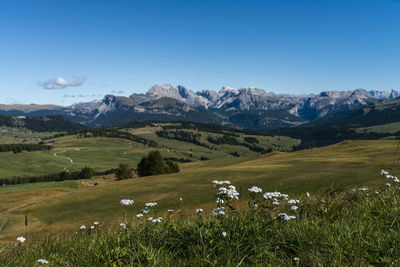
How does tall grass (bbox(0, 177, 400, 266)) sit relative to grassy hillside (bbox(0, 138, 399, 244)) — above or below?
above

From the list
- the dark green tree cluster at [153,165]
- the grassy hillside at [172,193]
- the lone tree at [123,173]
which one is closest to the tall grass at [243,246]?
the grassy hillside at [172,193]

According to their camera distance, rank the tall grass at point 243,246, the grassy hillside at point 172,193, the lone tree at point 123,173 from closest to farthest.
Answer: the tall grass at point 243,246 < the grassy hillside at point 172,193 < the lone tree at point 123,173

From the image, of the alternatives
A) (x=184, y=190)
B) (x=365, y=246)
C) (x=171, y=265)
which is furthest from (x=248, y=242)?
(x=184, y=190)

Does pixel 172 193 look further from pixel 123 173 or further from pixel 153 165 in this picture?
pixel 123 173

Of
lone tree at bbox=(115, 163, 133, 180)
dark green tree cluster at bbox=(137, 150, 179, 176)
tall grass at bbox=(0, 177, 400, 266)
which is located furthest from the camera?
lone tree at bbox=(115, 163, 133, 180)

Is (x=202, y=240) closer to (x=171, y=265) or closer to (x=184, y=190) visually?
(x=171, y=265)

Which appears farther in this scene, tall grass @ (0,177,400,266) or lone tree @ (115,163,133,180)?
lone tree @ (115,163,133,180)

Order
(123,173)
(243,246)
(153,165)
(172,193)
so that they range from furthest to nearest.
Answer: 1. (123,173)
2. (153,165)
3. (172,193)
4. (243,246)

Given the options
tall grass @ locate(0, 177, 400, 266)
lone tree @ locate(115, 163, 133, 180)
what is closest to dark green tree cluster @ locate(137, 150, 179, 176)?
lone tree @ locate(115, 163, 133, 180)

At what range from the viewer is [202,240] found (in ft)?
19.4

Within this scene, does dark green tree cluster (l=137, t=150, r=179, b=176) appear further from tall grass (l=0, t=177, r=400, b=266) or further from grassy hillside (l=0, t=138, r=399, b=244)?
tall grass (l=0, t=177, r=400, b=266)

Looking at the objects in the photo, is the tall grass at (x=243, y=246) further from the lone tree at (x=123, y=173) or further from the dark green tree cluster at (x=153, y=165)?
the lone tree at (x=123, y=173)

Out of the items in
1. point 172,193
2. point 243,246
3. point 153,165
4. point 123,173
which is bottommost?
point 123,173

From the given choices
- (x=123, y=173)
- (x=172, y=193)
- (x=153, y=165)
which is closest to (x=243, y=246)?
(x=172, y=193)
